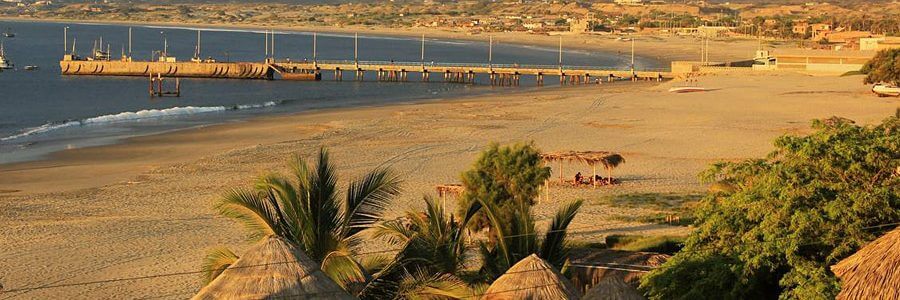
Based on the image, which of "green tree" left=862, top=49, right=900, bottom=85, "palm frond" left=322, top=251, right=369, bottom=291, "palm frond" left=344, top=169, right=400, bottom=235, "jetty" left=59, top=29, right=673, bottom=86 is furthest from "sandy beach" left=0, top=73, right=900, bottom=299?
"jetty" left=59, top=29, right=673, bottom=86

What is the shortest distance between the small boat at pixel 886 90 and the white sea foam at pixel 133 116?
29.1m

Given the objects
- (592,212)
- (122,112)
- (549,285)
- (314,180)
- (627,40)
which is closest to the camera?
(549,285)

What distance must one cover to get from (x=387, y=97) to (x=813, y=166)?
56758mm

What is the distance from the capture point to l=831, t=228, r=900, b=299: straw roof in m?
11.1

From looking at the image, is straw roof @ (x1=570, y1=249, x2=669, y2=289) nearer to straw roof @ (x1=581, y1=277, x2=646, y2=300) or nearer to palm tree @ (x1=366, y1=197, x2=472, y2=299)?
palm tree @ (x1=366, y1=197, x2=472, y2=299)

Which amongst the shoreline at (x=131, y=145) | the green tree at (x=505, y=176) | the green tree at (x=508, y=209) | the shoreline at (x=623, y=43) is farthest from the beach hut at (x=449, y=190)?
the shoreline at (x=623, y=43)

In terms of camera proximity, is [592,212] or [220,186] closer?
[592,212]

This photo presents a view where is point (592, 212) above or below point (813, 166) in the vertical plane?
below

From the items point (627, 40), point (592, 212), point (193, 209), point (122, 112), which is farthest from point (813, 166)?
point (627, 40)

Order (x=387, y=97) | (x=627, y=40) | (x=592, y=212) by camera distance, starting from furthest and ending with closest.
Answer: (x=627, y=40)
(x=387, y=97)
(x=592, y=212)

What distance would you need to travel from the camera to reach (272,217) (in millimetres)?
13414

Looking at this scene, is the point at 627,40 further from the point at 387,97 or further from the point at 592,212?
the point at 592,212

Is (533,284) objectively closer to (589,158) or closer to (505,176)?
(505,176)

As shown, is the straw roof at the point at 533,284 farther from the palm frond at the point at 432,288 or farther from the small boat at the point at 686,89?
the small boat at the point at 686,89
